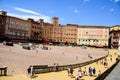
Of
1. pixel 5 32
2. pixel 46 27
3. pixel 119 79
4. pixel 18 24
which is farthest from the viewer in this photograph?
pixel 46 27

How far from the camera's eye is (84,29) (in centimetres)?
12912

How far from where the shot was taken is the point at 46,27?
125000 millimetres

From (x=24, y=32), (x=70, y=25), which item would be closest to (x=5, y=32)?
(x=24, y=32)

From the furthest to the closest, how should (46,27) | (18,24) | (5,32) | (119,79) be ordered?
(46,27), (18,24), (5,32), (119,79)

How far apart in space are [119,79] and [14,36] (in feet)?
238

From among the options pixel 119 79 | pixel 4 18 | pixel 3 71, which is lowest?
pixel 119 79

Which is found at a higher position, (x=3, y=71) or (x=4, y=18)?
(x=4, y=18)

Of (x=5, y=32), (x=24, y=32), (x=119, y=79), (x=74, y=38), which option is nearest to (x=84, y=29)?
(x=74, y=38)

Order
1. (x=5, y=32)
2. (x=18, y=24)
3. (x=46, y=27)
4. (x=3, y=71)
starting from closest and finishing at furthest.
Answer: (x=3, y=71), (x=5, y=32), (x=18, y=24), (x=46, y=27)

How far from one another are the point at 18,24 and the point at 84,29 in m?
43.2

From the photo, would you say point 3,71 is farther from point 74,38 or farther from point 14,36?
point 74,38

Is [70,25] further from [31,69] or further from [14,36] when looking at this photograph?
[31,69]

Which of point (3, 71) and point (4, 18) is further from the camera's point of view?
point (4, 18)

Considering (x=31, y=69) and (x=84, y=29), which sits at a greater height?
(x=84, y=29)
